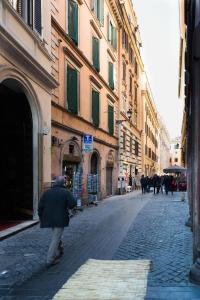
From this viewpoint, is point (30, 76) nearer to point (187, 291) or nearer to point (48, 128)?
point (48, 128)

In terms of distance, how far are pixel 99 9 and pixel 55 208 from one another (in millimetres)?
19876

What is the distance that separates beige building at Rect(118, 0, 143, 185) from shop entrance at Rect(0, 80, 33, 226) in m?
16.6

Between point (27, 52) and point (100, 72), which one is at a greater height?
point (100, 72)

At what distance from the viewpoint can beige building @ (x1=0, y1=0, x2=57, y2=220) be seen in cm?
1409

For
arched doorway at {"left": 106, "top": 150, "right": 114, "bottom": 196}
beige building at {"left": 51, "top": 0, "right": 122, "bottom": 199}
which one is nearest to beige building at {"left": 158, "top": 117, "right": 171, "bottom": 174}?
arched doorway at {"left": 106, "top": 150, "right": 114, "bottom": 196}

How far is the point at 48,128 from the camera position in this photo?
1559cm

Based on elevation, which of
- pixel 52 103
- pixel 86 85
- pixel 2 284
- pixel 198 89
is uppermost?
pixel 86 85

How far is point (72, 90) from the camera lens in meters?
19.7

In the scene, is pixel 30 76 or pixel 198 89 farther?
pixel 30 76

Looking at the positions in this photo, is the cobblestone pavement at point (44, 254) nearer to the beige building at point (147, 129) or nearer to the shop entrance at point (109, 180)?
the shop entrance at point (109, 180)

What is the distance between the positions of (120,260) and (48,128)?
26.2 ft

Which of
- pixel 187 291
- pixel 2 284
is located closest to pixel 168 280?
pixel 187 291

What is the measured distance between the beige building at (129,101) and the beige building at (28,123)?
1616 cm

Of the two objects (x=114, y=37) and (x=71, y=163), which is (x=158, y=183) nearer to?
(x=114, y=37)
